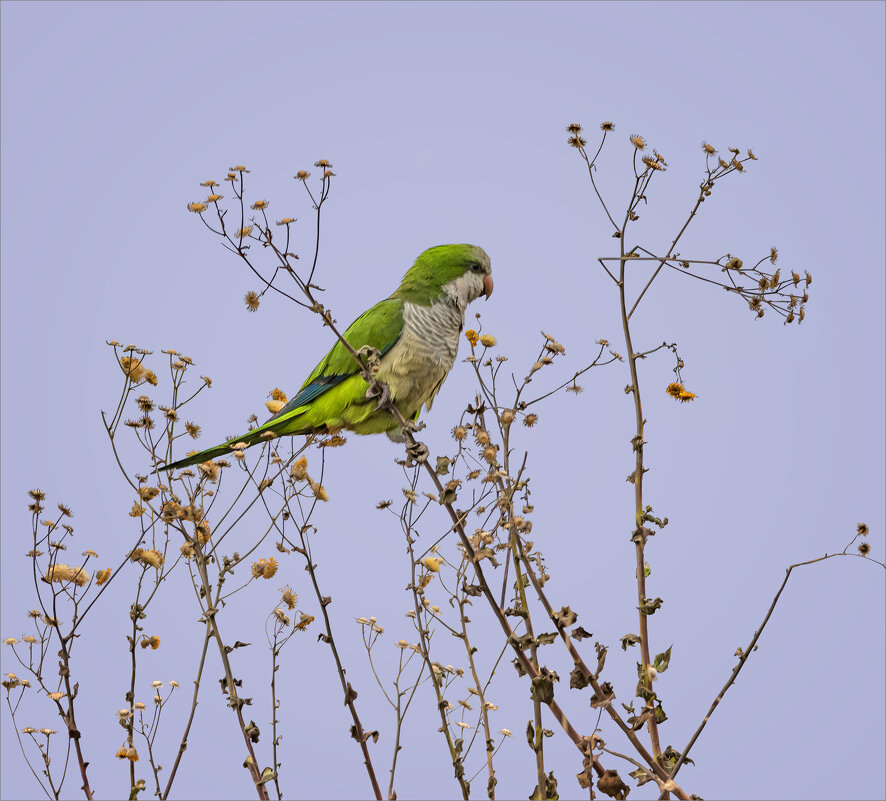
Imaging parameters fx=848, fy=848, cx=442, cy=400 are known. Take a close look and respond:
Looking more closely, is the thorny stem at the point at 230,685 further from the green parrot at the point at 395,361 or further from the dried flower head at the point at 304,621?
the green parrot at the point at 395,361

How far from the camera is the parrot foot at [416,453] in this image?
258 cm

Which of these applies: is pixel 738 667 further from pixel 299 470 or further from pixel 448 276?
pixel 448 276

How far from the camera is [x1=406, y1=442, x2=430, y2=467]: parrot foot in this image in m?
2.58

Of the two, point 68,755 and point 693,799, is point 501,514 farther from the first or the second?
point 68,755

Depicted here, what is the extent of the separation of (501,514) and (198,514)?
940mm

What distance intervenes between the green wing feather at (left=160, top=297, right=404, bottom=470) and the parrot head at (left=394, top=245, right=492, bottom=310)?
0.23m

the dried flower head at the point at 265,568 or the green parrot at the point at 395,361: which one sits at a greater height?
the green parrot at the point at 395,361

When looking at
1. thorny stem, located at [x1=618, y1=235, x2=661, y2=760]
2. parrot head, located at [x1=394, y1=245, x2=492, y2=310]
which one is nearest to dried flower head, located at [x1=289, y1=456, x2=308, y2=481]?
thorny stem, located at [x1=618, y1=235, x2=661, y2=760]

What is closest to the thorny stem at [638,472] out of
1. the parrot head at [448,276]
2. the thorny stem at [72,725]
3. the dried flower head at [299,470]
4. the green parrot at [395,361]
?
the dried flower head at [299,470]

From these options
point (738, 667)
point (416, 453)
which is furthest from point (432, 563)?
point (738, 667)

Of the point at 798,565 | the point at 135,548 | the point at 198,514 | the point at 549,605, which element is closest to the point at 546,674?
the point at 549,605

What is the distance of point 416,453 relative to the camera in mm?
2609

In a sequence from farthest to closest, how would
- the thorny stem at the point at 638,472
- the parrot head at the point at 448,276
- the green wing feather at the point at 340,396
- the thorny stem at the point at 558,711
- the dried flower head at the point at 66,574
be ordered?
the parrot head at the point at 448,276, the green wing feather at the point at 340,396, the dried flower head at the point at 66,574, the thorny stem at the point at 638,472, the thorny stem at the point at 558,711

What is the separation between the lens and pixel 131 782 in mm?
2268
